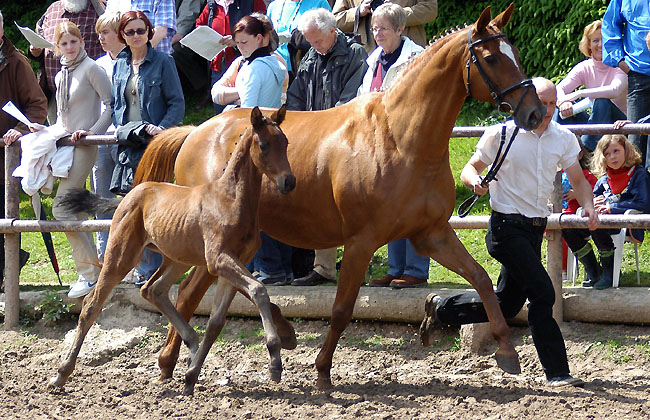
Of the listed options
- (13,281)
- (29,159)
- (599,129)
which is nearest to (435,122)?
(599,129)

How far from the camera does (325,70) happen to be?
8453 millimetres

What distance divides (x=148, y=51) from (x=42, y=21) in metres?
3.25

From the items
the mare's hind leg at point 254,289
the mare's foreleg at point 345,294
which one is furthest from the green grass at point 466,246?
the mare's hind leg at point 254,289

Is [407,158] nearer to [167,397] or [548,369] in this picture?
[548,369]

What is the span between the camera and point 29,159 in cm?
860

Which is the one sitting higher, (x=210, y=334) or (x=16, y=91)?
(x=16, y=91)

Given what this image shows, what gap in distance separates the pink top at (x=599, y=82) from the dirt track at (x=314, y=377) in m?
2.25

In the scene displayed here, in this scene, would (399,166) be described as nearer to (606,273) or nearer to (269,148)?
(269,148)

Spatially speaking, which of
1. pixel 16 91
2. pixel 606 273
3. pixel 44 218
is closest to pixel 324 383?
pixel 606 273

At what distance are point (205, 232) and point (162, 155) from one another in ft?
4.64

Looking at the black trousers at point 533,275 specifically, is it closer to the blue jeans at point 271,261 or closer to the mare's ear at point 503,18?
the mare's ear at point 503,18

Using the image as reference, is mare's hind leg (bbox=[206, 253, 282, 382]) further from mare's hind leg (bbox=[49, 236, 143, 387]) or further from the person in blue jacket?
the person in blue jacket

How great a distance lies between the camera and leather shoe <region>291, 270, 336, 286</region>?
864 cm

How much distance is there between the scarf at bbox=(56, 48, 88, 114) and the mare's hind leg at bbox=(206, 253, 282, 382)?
3.12 metres
